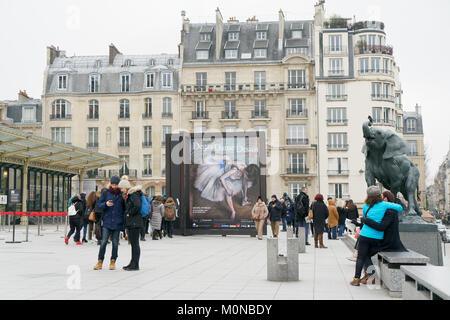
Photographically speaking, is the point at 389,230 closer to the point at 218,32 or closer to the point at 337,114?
the point at 337,114

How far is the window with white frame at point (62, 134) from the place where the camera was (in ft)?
184

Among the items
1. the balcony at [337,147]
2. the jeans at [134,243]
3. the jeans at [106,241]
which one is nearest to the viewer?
the jeans at [134,243]

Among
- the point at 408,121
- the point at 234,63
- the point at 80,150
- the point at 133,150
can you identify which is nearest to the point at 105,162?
the point at 80,150

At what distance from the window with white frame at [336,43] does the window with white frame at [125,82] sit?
778 inches

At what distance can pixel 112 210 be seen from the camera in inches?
432

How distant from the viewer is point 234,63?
Answer: 56.2 m

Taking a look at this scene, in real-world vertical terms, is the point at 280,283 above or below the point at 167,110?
below

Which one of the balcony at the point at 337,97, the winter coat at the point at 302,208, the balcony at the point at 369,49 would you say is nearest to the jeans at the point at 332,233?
the winter coat at the point at 302,208

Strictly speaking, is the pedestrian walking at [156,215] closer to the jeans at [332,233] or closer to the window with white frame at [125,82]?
the jeans at [332,233]

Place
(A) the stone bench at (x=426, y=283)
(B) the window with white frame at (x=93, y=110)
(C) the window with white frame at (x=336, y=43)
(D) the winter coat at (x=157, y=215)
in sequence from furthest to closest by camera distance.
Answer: (B) the window with white frame at (x=93, y=110)
(C) the window with white frame at (x=336, y=43)
(D) the winter coat at (x=157, y=215)
(A) the stone bench at (x=426, y=283)

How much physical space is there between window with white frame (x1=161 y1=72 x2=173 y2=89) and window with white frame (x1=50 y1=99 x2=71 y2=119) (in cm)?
938

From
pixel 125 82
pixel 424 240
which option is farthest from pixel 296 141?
pixel 424 240
